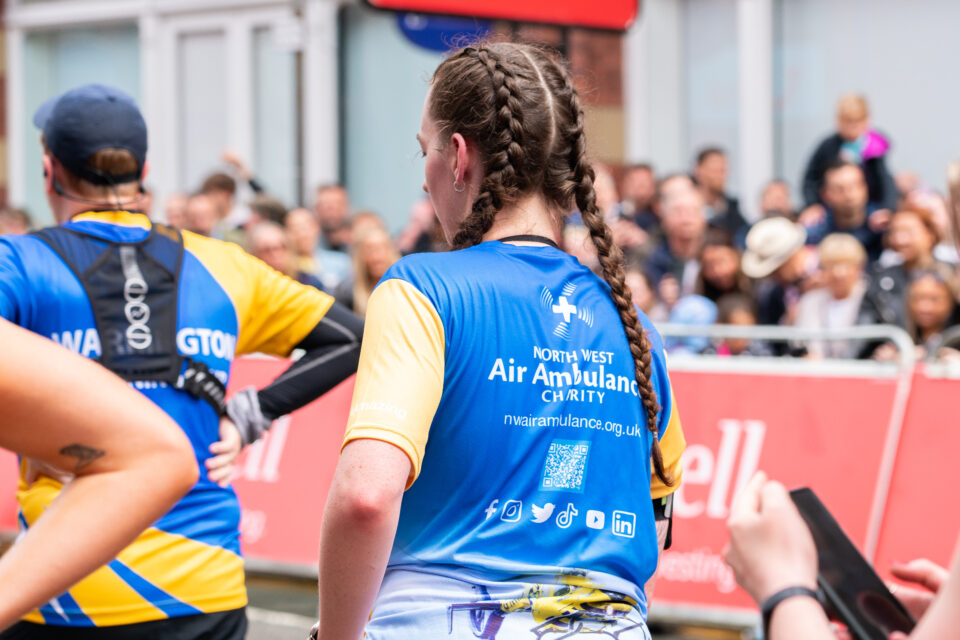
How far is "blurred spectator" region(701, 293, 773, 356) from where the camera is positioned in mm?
7625

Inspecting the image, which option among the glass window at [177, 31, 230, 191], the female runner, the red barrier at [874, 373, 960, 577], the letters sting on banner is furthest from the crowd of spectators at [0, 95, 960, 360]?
the glass window at [177, 31, 230, 191]

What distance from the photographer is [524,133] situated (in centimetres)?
226

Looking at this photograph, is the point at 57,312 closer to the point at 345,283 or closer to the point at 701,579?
the point at 701,579

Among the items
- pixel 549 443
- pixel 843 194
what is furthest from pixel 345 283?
pixel 549 443

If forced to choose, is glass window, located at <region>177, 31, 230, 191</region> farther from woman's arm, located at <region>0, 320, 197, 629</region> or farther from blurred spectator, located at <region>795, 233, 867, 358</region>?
woman's arm, located at <region>0, 320, 197, 629</region>

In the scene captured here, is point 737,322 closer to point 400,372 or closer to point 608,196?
point 608,196

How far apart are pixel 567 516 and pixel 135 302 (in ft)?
4.53

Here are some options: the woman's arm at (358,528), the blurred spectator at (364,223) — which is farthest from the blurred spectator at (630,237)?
the woman's arm at (358,528)

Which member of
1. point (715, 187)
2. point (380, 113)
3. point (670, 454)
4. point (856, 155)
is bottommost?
point (670, 454)

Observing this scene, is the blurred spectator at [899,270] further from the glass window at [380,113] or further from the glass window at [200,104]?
the glass window at [200,104]

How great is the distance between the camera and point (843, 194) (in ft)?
28.2

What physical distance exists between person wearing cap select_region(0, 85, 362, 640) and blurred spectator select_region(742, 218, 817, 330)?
5.45 m

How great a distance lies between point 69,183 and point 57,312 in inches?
15.1

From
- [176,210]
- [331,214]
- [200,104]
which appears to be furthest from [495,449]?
[200,104]
